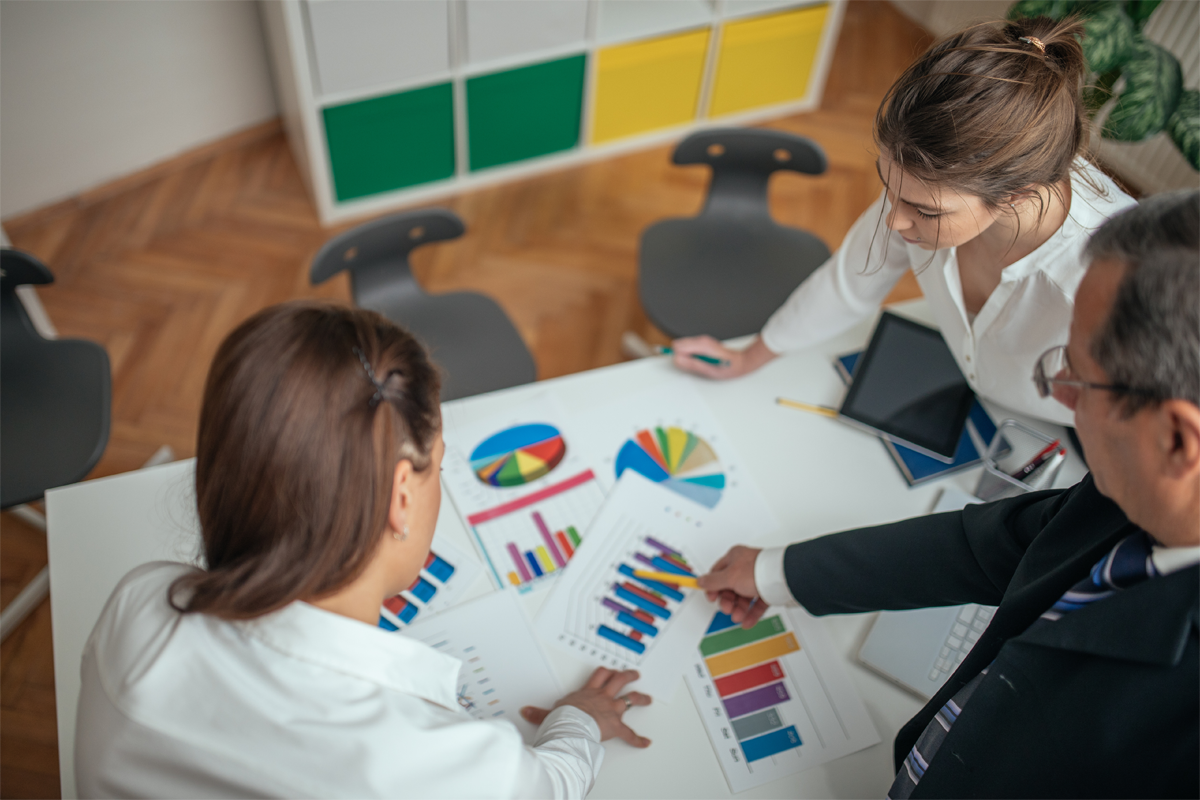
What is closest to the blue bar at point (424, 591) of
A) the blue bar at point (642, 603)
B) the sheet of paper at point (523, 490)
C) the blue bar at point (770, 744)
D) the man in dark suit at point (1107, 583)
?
the sheet of paper at point (523, 490)

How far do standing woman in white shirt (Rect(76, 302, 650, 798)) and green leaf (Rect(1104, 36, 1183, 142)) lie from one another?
226cm

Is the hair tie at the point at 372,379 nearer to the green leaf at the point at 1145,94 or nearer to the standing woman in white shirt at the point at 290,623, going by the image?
the standing woman in white shirt at the point at 290,623

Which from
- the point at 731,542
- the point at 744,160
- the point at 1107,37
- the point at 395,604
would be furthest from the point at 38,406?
the point at 1107,37

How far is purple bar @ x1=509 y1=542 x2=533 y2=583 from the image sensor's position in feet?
4.77

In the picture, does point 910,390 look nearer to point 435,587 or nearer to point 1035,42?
point 1035,42

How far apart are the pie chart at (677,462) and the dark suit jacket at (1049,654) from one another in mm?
319

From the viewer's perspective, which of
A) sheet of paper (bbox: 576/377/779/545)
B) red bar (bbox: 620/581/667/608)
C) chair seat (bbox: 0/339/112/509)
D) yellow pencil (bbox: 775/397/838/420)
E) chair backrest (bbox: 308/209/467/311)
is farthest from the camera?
chair backrest (bbox: 308/209/467/311)

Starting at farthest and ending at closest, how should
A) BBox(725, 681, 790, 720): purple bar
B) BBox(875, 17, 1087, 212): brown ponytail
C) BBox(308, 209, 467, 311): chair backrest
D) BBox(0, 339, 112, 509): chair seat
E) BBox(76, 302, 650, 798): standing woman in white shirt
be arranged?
BBox(308, 209, 467, 311): chair backrest
BBox(0, 339, 112, 509): chair seat
BBox(725, 681, 790, 720): purple bar
BBox(875, 17, 1087, 212): brown ponytail
BBox(76, 302, 650, 798): standing woman in white shirt

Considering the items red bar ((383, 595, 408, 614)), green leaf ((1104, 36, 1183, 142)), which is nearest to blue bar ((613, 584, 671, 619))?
red bar ((383, 595, 408, 614))

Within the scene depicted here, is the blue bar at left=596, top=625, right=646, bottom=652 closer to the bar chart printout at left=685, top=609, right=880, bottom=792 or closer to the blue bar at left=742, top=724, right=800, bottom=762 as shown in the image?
the bar chart printout at left=685, top=609, right=880, bottom=792

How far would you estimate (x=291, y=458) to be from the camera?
0.88 m

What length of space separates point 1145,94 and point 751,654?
2.01 meters

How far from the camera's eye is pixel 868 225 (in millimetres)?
1604

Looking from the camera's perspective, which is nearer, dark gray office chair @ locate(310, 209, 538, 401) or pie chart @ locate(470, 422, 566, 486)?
pie chart @ locate(470, 422, 566, 486)
